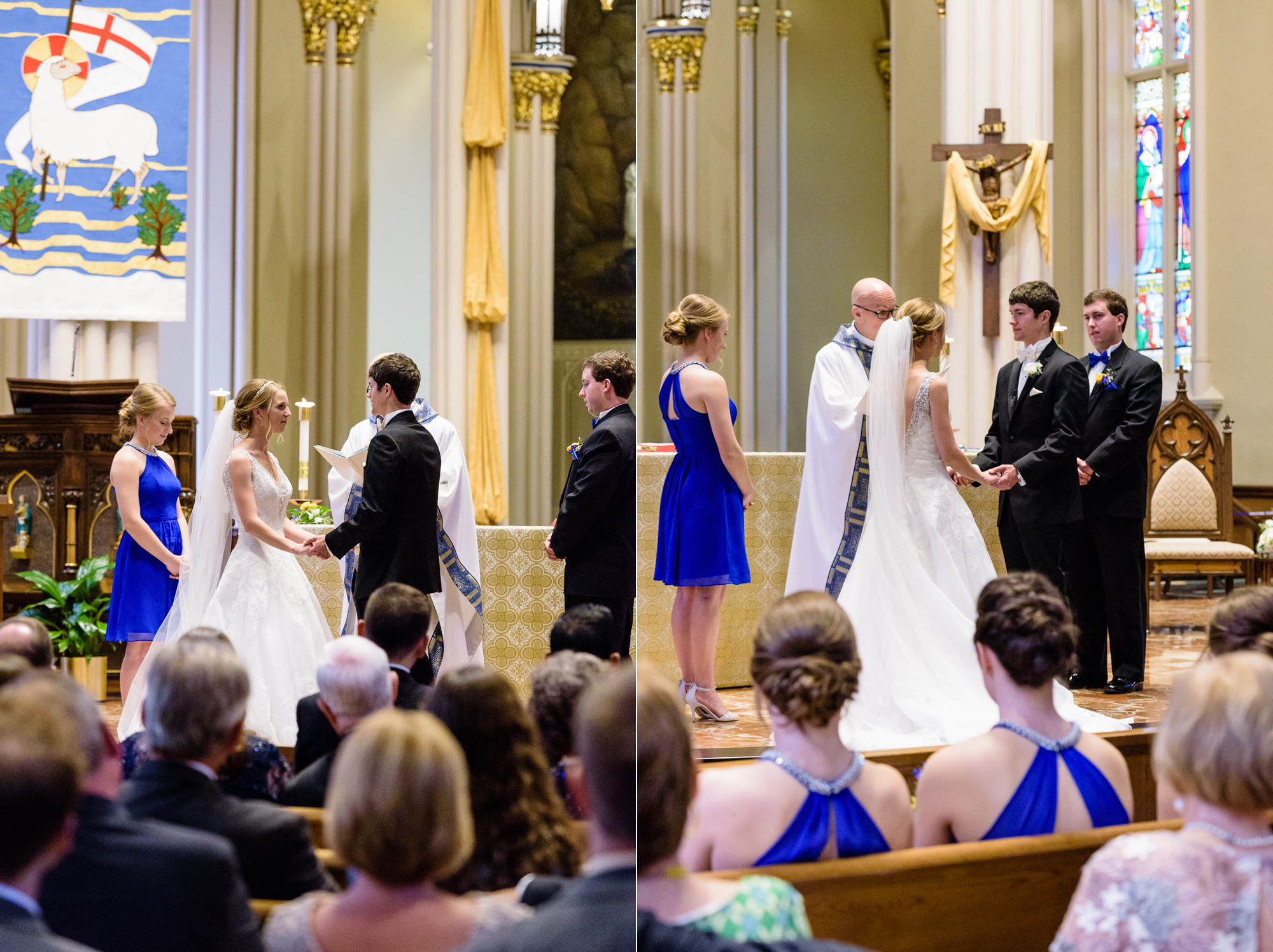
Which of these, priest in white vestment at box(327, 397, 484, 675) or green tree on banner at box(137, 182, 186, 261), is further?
green tree on banner at box(137, 182, 186, 261)

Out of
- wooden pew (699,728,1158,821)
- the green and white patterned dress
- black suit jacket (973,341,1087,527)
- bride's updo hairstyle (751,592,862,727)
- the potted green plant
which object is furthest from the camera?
the potted green plant

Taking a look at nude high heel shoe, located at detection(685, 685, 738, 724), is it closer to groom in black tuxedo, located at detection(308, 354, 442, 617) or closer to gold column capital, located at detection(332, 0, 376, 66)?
groom in black tuxedo, located at detection(308, 354, 442, 617)

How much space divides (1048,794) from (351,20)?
5.53 metres

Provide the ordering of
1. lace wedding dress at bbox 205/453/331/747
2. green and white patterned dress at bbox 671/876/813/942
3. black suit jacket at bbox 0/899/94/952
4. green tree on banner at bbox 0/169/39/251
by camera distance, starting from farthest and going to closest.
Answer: green tree on banner at bbox 0/169/39/251
lace wedding dress at bbox 205/453/331/747
green and white patterned dress at bbox 671/876/813/942
black suit jacket at bbox 0/899/94/952

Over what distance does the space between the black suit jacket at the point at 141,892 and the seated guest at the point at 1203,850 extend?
1136mm

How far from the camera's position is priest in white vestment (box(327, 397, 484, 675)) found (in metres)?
3.95

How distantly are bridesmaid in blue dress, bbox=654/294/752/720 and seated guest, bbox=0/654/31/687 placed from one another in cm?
216

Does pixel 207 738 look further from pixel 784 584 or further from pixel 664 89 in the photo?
pixel 664 89

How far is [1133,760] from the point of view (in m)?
2.82

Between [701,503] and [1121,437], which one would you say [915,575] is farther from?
[1121,437]

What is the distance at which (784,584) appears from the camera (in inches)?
197

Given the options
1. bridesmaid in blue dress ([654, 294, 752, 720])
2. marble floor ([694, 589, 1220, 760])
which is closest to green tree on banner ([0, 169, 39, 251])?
bridesmaid in blue dress ([654, 294, 752, 720])

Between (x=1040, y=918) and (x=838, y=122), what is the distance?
4.83m

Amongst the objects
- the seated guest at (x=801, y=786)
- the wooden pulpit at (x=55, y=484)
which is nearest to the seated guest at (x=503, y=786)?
the seated guest at (x=801, y=786)
